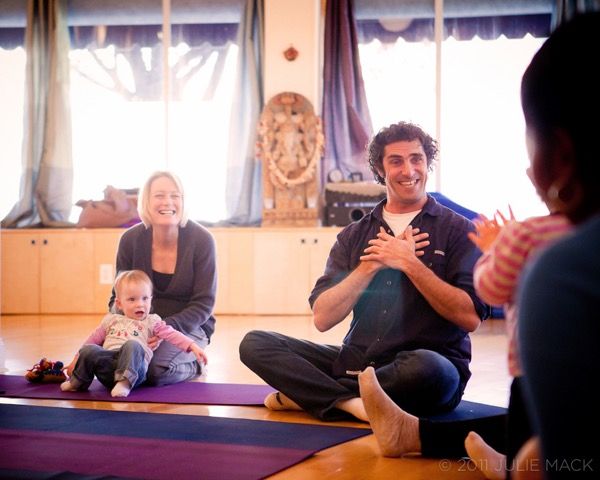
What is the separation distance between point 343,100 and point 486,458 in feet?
17.3

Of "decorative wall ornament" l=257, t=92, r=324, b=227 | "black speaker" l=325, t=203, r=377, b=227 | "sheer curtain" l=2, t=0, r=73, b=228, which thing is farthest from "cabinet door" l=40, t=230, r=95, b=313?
"black speaker" l=325, t=203, r=377, b=227

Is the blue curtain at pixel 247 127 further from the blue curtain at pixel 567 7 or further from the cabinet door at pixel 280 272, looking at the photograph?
the blue curtain at pixel 567 7

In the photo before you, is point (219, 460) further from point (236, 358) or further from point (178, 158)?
point (178, 158)

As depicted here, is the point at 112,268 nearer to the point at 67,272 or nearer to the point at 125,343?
the point at 67,272

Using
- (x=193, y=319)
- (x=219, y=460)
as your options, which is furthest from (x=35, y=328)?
(x=219, y=460)

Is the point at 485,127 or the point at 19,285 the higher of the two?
the point at 485,127

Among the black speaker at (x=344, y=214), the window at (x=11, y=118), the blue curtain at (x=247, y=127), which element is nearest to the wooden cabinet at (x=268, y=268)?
the black speaker at (x=344, y=214)

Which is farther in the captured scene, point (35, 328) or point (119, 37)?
point (119, 37)

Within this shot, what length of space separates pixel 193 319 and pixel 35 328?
2484 mm

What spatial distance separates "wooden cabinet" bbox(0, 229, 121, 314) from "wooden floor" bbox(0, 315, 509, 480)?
9.8 inches

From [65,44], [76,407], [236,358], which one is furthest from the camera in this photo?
[65,44]

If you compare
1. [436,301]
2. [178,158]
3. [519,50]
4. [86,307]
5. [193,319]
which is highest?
[519,50]

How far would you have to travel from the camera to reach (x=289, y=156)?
6734 millimetres

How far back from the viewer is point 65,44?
7.16 meters
